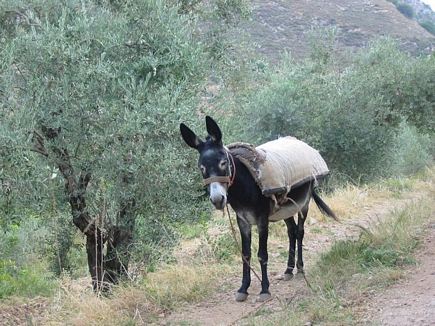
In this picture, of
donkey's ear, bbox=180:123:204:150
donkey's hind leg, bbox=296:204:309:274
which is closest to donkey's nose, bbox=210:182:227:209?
donkey's ear, bbox=180:123:204:150

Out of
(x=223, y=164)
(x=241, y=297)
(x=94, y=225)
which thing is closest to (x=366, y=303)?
(x=241, y=297)

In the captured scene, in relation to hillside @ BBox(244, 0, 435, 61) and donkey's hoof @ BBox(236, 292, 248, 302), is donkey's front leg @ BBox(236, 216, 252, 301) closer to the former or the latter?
donkey's hoof @ BBox(236, 292, 248, 302)

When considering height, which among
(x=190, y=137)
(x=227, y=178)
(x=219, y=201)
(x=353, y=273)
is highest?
(x=190, y=137)

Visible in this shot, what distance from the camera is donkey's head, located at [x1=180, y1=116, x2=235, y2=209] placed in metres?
5.47

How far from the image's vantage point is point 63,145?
5.93m

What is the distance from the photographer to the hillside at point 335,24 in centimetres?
4147

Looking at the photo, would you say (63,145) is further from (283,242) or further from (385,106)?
(385,106)

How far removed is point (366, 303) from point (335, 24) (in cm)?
4252

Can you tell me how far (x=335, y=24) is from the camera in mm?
45062

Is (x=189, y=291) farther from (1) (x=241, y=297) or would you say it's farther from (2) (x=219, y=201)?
(2) (x=219, y=201)

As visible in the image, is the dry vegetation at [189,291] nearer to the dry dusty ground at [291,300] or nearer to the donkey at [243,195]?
the dry dusty ground at [291,300]

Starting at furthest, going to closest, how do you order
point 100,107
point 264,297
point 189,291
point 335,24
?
1. point 335,24
2. point 189,291
3. point 264,297
4. point 100,107

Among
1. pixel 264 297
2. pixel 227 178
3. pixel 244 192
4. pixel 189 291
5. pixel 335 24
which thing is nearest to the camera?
pixel 227 178

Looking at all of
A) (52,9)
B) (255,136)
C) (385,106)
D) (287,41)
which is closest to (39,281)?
(52,9)
